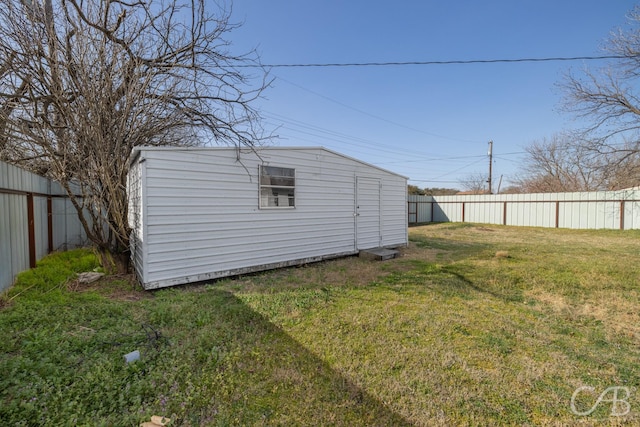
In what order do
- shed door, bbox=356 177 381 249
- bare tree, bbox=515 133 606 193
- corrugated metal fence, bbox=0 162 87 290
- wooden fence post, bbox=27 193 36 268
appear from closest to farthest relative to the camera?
corrugated metal fence, bbox=0 162 87 290 → wooden fence post, bbox=27 193 36 268 → shed door, bbox=356 177 381 249 → bare tree, bbox=515 133 606 193

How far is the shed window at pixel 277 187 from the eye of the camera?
5.65 metres

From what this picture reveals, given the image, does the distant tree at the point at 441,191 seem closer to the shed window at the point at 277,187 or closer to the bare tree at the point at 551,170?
the bare tree at the point at 551,170

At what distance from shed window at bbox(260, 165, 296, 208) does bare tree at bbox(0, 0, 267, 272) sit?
0.71m

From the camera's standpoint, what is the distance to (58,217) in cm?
700

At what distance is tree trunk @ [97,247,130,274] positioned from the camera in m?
5.37

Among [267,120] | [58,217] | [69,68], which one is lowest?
[58,217]

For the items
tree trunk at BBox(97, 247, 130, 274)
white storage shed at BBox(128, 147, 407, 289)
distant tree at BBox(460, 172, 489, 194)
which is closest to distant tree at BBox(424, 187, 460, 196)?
distant tree at BBox(460, 172, 489, 194)

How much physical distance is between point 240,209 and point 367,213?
3819mm

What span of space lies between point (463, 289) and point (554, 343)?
1703mm

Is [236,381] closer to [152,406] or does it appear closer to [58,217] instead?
[152,406]

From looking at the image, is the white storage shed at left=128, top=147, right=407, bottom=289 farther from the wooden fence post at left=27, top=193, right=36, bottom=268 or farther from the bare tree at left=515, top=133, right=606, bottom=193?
the bare tree at left=515, top=133, right=606, bottom=193

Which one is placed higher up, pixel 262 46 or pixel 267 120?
pixel 262 46

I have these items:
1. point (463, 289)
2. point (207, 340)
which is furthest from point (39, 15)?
point (463, 289)

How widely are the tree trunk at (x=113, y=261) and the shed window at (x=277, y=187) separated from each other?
2.91 meters
